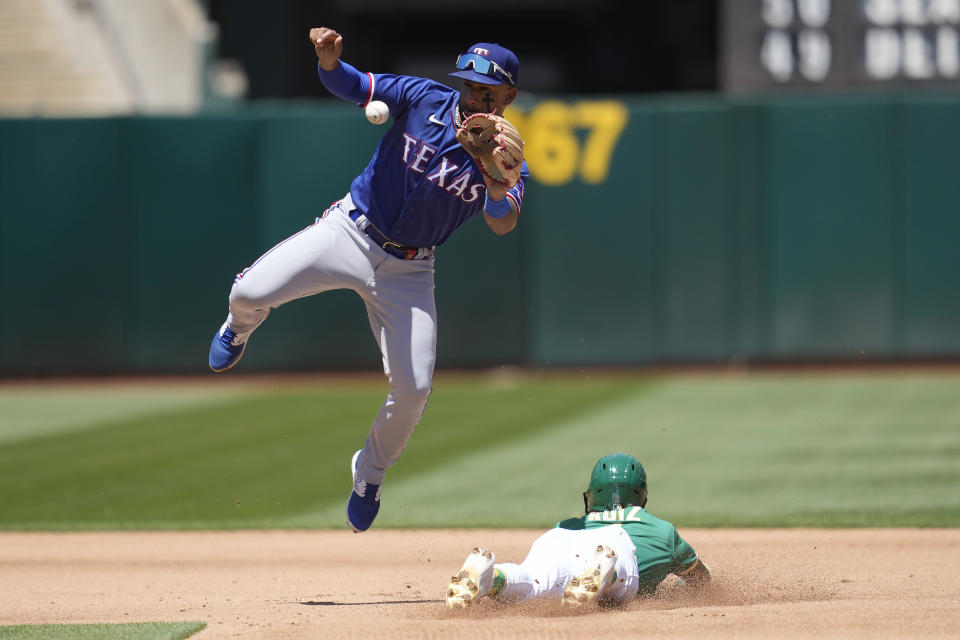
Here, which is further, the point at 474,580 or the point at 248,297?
the point at 248,297

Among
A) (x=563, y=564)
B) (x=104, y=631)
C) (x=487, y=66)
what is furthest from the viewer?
(x=487, y=66)

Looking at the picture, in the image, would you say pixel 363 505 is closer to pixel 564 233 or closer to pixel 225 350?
pixel 225 350

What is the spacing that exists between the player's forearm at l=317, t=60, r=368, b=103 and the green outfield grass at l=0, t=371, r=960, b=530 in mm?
2900

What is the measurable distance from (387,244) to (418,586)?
60.6 inches

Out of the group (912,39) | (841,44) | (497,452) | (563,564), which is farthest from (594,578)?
(912,39)

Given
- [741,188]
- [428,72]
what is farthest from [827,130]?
[428,72]

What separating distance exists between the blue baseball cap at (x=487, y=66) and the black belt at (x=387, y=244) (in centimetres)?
77

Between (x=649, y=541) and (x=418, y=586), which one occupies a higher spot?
(x=649, y=541)

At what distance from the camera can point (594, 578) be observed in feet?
15.4

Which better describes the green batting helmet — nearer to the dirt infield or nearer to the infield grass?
the dirt infield

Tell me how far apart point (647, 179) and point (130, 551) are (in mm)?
8860

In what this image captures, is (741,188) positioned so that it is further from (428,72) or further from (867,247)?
(428,72)

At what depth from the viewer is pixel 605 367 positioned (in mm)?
14797

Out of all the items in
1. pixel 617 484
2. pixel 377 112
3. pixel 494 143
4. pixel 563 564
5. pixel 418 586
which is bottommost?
pixel 418 586
